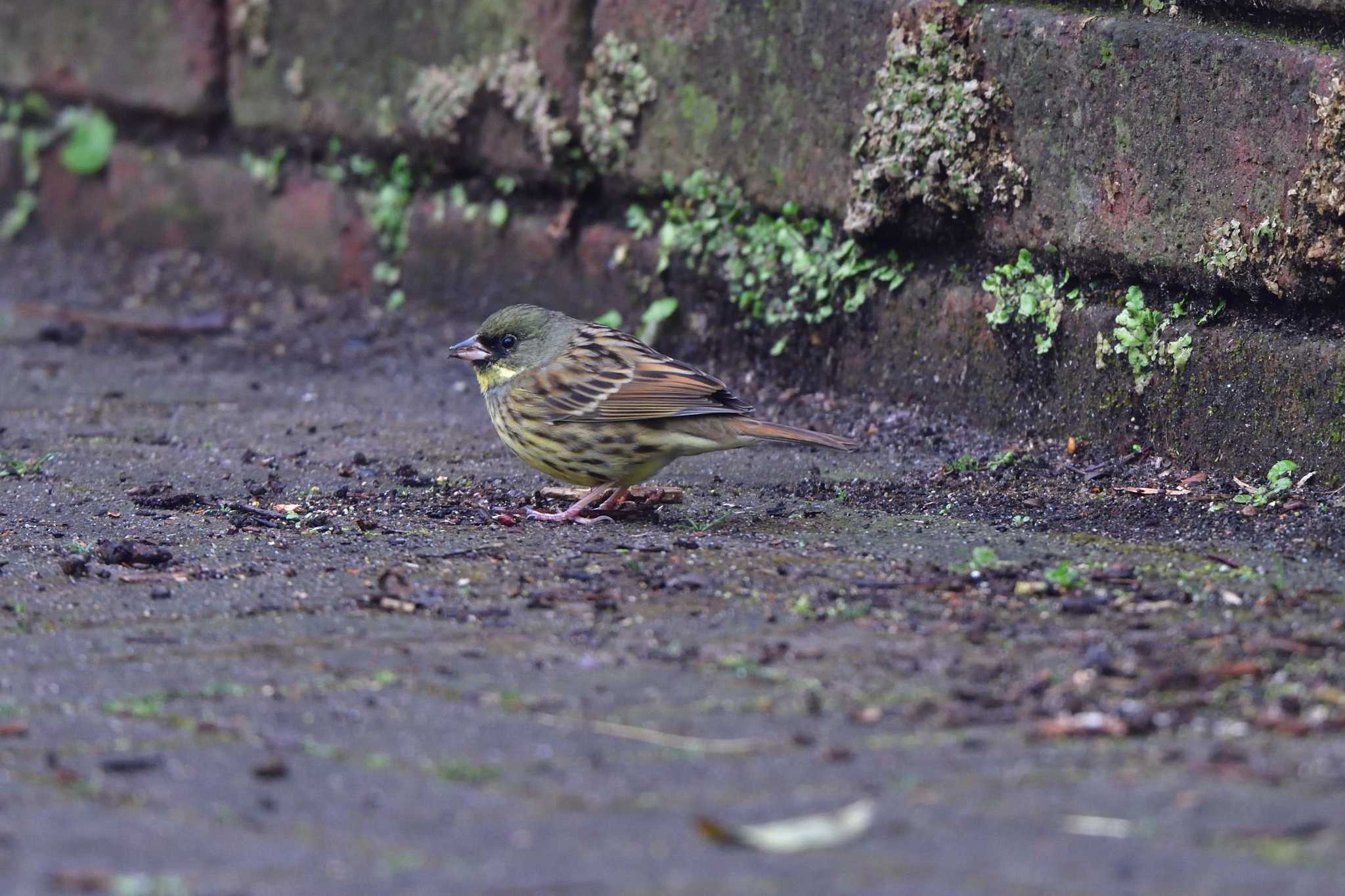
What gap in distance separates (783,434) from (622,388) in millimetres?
627

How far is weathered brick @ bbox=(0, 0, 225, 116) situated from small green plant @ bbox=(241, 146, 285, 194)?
441 mm

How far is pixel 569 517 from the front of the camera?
5.37 m

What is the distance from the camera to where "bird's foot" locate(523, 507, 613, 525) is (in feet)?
17.4

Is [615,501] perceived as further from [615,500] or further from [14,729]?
[14,729]

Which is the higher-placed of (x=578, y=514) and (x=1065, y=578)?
(x=1065, y=578)

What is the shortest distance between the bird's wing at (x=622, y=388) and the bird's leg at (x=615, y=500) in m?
0.29

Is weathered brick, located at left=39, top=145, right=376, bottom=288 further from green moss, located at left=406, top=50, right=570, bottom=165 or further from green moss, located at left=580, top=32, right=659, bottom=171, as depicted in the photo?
green moss, located at left=580, top=32, right=659, bottom=171

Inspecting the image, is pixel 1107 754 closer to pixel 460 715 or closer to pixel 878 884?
pixel 878 884

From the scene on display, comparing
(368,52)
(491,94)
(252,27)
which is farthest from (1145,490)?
(252,27)

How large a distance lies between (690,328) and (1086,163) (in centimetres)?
213

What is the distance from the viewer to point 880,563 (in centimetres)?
443

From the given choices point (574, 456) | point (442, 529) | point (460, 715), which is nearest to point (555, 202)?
point (574, 456)

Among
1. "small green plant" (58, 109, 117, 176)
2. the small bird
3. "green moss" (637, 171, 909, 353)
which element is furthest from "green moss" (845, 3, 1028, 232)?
"small green plant" (58, 109, 117, 176)

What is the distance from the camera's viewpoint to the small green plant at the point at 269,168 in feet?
29.5
